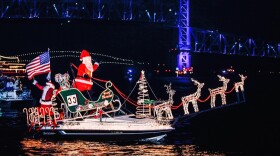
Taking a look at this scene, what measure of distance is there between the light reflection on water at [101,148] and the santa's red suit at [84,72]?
2408 millimetres

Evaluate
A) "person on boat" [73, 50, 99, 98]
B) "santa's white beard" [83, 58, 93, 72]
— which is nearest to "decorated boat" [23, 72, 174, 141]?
"person on boat" [73, 50, 99, 98]

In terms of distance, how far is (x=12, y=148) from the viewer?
24.4m

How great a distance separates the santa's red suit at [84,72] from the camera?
932 inches

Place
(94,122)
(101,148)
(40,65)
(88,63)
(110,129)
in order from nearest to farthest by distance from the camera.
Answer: (101,148) → (88,63) → (110,129) → (94,122) → (40,65)

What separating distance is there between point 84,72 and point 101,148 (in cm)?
316

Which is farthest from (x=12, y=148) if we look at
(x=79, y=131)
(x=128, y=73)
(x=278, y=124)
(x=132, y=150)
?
(x=128, y=73)

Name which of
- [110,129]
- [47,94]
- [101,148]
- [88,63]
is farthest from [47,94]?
[101,148]

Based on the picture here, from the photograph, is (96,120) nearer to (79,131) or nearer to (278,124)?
(79,131)

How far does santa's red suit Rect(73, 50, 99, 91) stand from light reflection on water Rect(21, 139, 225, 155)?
241cm

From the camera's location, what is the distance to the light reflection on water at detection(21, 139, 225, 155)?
895 inches

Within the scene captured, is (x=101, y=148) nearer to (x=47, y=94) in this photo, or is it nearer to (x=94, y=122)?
(x=94, y=122)

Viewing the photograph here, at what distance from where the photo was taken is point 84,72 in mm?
23797

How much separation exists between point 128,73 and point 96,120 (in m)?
106

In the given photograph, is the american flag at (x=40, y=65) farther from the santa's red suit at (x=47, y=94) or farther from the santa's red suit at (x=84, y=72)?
the santa's red suit at (x=84, y=72)
